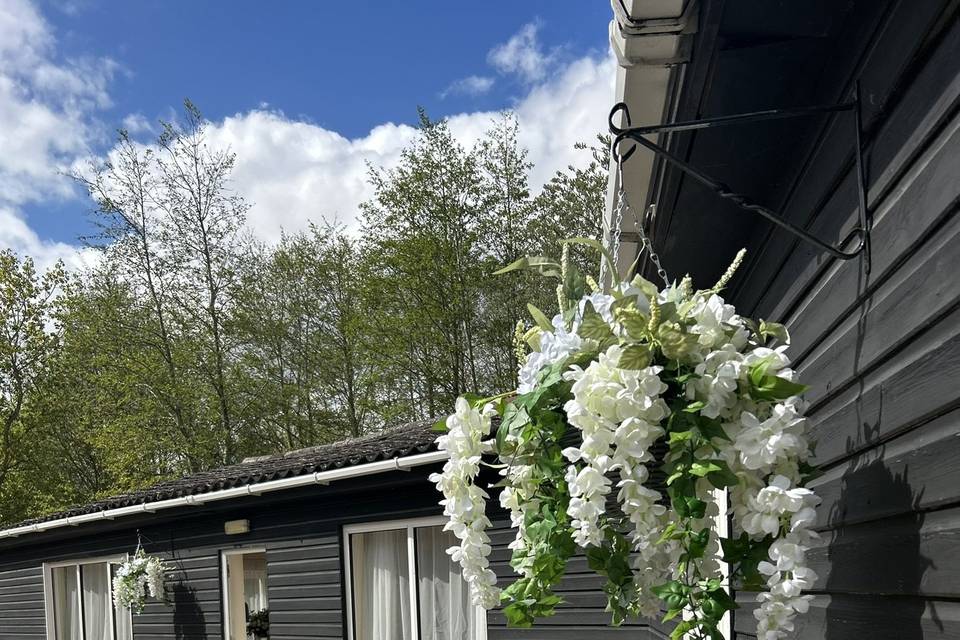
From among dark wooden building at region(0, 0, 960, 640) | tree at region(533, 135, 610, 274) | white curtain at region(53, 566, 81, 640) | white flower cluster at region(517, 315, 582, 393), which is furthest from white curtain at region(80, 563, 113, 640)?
white flower cluster at region(517, 315, 582, 393)

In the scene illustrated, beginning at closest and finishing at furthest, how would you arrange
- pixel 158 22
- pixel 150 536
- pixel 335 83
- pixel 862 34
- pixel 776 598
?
pixel 776 598 → pixel 862 34 → pixel 150 536 → pixel 158 22 → pixel 335 83

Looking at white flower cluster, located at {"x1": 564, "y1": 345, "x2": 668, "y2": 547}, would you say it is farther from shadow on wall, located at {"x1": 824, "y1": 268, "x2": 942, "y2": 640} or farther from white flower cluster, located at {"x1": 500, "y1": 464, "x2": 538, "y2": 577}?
shadow on wall, located at {"x1": 824, "y1": 268, "x2": 942, "y2": 640}

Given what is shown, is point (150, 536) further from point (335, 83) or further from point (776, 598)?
point (776, 598)

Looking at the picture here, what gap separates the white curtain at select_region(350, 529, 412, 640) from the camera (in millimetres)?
6414

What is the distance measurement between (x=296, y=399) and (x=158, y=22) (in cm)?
760

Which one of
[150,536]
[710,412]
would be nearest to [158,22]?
[150,536]

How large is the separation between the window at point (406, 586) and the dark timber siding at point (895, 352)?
4.23 meters

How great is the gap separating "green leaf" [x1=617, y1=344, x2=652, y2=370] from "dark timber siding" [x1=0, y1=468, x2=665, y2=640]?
3860mm

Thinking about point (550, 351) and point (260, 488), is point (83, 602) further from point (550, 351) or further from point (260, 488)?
point (550, 351)

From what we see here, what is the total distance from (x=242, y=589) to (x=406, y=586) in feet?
8.67

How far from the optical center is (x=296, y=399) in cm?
1647

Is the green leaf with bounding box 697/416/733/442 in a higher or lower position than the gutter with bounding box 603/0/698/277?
lower

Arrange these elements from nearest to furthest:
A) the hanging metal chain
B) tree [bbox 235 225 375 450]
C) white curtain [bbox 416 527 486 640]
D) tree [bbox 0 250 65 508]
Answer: the hanging metal chain
white curtain [bbox 416 527 486 640]
tree [bbox 235 225 375 450]
tree [bbox 0 250 65 508]

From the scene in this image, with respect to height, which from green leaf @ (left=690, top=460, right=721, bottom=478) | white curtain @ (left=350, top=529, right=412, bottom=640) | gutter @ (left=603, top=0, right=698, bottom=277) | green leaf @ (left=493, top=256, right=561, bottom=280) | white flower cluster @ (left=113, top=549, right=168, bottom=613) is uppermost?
gutter @ (left=603, top=0, right=698, bottom=277)
